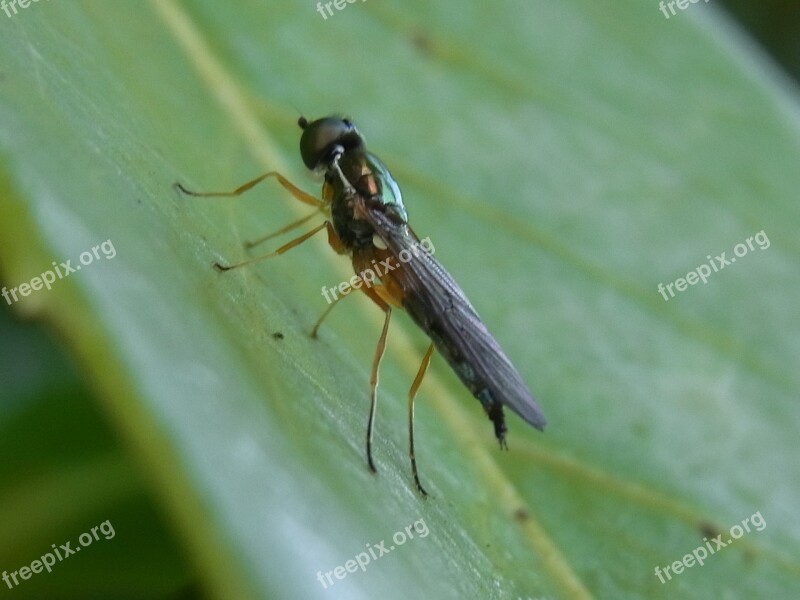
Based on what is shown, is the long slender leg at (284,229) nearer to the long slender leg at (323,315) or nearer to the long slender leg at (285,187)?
the long slender leg at (285,187)

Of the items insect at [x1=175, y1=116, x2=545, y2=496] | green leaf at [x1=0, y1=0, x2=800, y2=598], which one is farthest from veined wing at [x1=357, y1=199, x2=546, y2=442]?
green leaf at [x1=0, y1=0, x2=800, y2=598]

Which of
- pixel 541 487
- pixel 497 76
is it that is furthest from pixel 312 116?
pixel 541 487

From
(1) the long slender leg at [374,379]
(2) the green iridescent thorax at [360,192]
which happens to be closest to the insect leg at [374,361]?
(1) the long slender leg at [374,379]

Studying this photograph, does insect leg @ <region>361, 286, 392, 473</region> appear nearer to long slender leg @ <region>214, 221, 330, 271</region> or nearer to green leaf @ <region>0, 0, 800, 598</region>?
green leaf @ <region>0, 0, 800, 598</region>

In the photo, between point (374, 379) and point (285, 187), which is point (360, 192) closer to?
point (285, 187)

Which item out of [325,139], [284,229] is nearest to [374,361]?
[284,229]

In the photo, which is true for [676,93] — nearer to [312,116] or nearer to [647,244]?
[647,244]

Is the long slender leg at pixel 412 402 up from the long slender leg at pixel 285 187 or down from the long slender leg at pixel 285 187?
down
